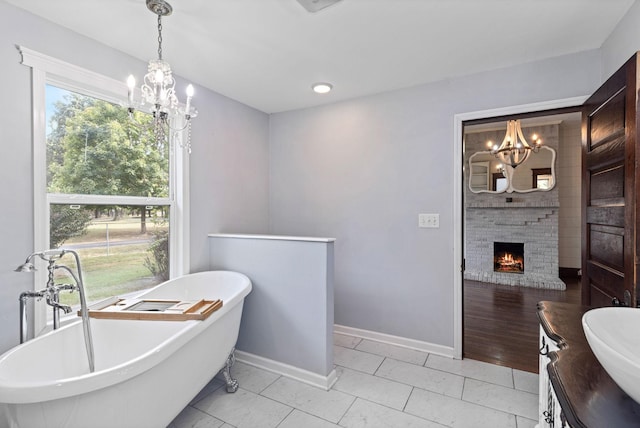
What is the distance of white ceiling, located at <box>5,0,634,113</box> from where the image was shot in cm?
163

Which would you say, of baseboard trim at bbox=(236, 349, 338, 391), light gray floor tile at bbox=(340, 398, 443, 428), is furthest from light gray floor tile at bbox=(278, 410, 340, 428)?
baseboard trim at bbox=(236, 349, 338, 391)

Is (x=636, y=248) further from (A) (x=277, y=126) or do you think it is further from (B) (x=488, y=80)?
(A) (x=277, y=126)

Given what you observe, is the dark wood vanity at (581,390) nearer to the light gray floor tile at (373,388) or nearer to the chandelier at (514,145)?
the light gray floor tile at (373,388)

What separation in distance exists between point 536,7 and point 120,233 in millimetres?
2958

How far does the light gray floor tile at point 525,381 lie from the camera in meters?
2.09

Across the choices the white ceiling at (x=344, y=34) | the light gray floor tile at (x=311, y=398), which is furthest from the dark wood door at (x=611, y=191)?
the light gray floor tile at (x=311, y=398)

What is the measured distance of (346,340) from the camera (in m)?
2.90

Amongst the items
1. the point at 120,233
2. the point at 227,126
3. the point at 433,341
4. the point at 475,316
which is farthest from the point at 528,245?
the point at 120,233

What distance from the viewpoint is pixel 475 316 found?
3543 millimetres

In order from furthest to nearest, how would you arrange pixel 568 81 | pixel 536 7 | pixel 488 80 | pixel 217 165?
1. pixel 217 165
2. pixel 488 80
3. pixel 568 81
4. pixel 536 7

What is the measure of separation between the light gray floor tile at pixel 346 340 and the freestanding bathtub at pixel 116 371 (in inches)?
45.1

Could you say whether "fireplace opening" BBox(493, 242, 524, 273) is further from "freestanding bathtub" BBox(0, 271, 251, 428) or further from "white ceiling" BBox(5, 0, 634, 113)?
"freestanding bathtub" BBox(0, 271, 251, 428)

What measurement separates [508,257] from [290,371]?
4763 millimetres

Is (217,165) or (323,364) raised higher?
(217,165)
